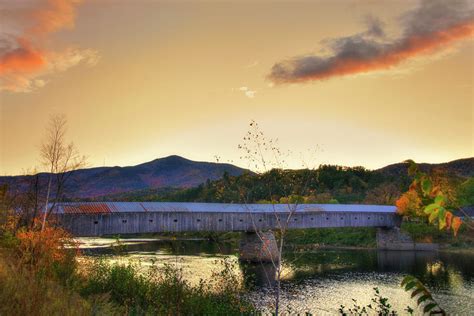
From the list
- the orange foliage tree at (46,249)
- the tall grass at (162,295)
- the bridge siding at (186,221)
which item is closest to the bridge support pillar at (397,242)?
the bridge siding at (186,221)

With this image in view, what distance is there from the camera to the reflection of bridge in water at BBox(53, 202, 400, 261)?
1128 inches

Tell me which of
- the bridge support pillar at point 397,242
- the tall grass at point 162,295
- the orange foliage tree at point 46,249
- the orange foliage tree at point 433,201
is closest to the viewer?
the orange foliage tree at point 433,201

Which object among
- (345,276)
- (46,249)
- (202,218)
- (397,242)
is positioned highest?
(202,218)

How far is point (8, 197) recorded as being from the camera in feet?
59.6

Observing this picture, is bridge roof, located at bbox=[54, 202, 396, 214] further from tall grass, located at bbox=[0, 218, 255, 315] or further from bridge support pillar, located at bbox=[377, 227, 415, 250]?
tall grass, located at bbox=[0, 218, 255, 315]

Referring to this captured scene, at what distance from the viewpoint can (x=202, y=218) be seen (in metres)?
34.7

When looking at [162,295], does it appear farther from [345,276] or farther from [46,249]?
[345,276]

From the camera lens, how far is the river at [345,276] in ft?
66.8

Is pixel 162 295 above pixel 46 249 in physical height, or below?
below

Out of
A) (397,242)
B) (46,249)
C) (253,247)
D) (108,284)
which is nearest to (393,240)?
(397,242)

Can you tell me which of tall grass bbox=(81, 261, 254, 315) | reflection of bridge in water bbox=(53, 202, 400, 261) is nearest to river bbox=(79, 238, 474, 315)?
tall grass bbox=(81, 261, 254, 315)

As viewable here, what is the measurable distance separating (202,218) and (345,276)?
12.0m

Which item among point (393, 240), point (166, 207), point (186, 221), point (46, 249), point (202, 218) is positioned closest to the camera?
point (46, 249)

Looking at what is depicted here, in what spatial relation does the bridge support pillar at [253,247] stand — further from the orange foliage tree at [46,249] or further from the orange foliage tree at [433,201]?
the orange foliage tree at [433,201]
